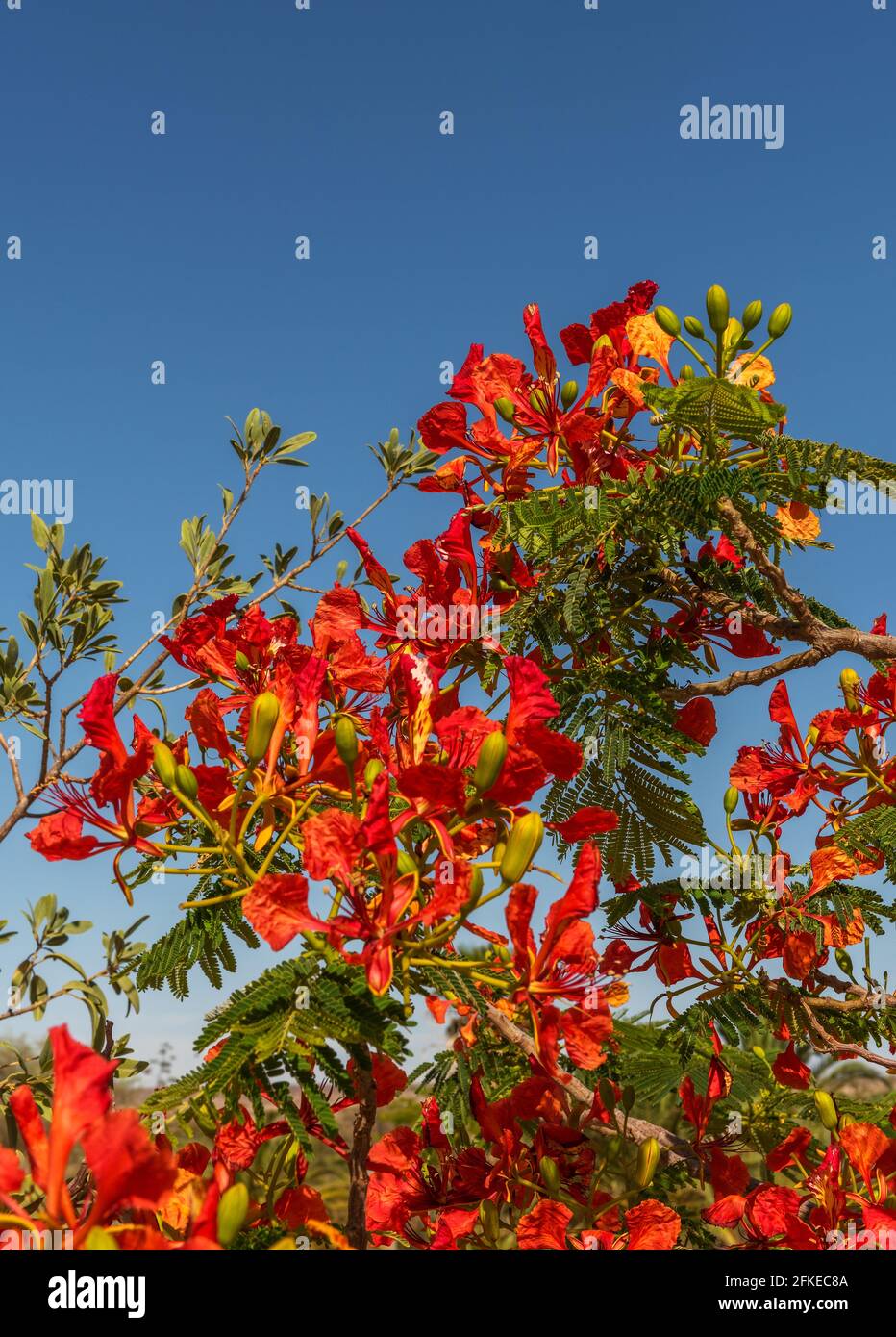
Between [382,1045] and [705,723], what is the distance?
51.5 inches

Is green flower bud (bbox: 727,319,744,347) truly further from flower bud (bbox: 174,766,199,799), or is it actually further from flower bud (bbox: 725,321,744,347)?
flower bud (bbox: 174,766,199,799)

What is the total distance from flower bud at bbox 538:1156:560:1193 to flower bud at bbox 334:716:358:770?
0.96 m

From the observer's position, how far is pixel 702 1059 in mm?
2348

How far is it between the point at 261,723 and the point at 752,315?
1.27 meters

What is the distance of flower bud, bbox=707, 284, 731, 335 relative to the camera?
1.92 metres

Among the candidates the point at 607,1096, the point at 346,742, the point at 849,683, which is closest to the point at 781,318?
the point at 849,683

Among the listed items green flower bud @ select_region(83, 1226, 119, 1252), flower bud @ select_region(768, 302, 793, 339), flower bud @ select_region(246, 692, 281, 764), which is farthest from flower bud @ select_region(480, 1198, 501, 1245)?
flower bud @ select_region(768, 302, 793, 339)

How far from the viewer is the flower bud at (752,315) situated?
199 cm

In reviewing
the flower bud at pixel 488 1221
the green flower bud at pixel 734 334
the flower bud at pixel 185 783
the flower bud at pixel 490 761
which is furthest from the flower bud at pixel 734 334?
the flower bud at pixel 488 1221

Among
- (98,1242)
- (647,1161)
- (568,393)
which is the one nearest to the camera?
(98,1242)

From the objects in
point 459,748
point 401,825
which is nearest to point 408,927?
point 401,825

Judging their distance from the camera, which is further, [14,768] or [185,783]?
[14,768]

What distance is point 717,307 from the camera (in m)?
1.92

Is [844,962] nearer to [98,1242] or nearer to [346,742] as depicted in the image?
[346,742]
